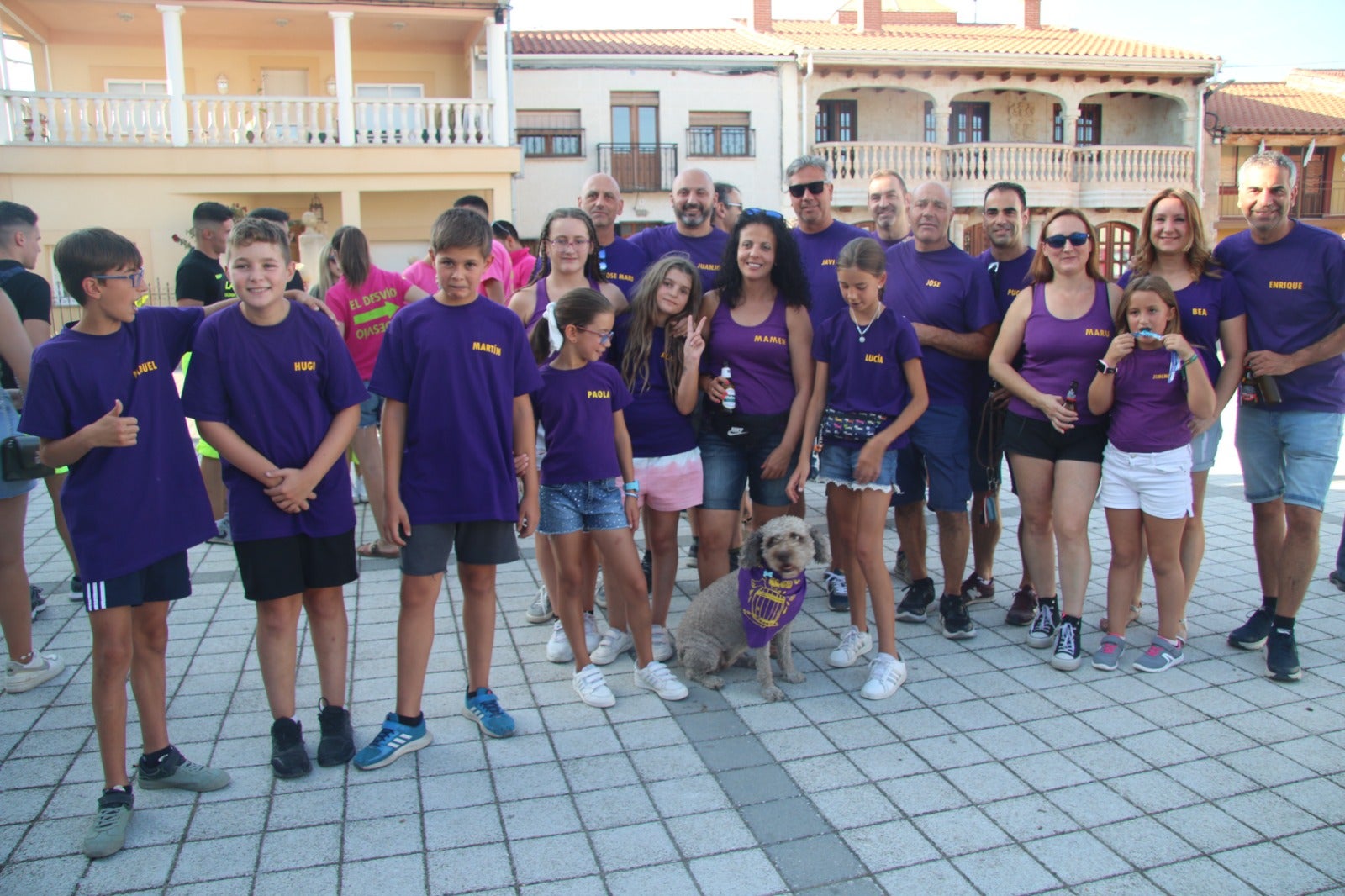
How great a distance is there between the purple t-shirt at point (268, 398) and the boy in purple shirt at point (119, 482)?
0.15 metres

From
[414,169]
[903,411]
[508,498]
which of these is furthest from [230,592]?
[414,169]

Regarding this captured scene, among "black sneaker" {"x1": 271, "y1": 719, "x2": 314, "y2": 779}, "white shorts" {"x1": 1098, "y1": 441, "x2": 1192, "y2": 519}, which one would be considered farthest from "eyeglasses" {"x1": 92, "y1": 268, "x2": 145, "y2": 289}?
"white shorts" {"x1": 1098, "y1": 441, "x2": 1192, "y2": 519}

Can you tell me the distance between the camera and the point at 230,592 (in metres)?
5.62

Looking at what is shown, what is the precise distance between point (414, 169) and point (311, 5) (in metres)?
3.59

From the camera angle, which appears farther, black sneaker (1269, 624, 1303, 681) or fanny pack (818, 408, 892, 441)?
fanny pack (818, 408, 892, 441)

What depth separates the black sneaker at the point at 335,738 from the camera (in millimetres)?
3580

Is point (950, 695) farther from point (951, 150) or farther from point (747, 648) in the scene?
point (951, 150)

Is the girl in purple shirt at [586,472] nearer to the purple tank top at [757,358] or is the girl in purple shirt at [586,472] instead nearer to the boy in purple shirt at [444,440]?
the boy in purple shirt at [444,440]

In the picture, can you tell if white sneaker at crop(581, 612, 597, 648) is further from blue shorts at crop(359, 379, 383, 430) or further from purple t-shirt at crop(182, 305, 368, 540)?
blue shorts at crop(359, 379, 383, 430)

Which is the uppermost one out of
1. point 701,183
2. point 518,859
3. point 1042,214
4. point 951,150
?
→ point 951,150

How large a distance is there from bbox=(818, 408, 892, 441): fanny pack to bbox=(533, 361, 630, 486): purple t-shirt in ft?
3.46

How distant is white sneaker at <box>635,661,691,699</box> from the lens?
415 centimetres

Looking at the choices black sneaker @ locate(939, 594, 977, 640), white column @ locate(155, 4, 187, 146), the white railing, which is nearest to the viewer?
black sneaker @ locate(939, 594, 977, 640)

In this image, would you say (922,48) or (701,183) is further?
(922,48)
